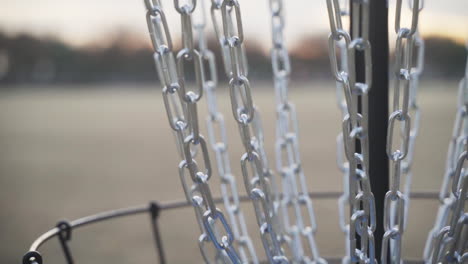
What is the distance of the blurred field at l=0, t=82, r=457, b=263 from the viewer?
7.14 ft

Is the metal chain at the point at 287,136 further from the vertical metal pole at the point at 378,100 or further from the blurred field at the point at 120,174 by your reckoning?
the blurred field at the point at 120,174

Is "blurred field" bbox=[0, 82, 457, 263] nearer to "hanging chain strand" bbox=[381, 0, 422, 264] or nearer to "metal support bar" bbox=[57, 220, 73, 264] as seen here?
"metal support bar" bbox=[57, 220, 73, 264]

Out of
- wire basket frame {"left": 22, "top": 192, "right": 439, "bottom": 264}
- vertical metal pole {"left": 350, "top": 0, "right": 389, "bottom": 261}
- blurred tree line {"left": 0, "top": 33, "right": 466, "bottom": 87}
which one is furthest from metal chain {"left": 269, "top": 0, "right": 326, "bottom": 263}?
blurred tree line {"left": 0, "top": 33, "right": 466, "bottom": 87}

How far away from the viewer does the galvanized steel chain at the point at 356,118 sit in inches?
14.4

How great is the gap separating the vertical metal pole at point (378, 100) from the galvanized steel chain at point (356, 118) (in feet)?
0.06

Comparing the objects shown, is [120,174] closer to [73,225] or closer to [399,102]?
[73,225]

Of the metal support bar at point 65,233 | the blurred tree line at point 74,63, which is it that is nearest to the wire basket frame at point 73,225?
the metal support bar at point 65,233

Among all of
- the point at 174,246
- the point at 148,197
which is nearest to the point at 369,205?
the point at 174,246

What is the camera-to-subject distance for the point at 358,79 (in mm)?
464

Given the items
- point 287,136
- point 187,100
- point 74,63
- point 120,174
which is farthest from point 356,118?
point 74,63

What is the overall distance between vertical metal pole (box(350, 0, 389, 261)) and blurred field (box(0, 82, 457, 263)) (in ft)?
4.83

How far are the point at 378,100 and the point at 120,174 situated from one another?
2.97m

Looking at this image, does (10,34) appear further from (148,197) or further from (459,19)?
(459,19)

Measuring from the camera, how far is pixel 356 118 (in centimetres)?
39
